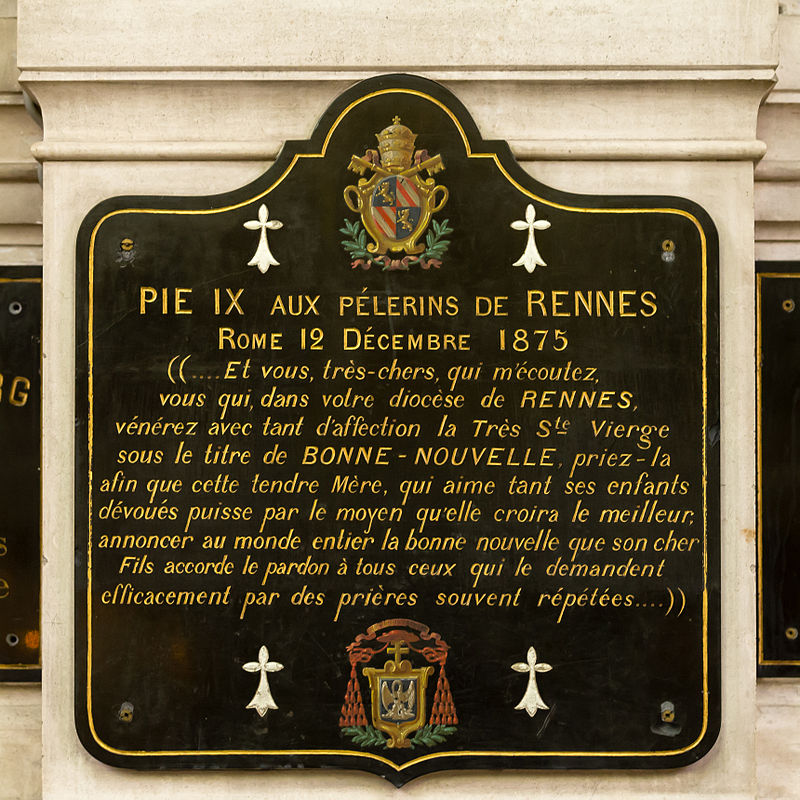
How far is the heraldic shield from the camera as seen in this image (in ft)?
11.5

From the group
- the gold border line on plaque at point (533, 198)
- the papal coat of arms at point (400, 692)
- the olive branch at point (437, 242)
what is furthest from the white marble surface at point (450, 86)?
the olive branch at point (437, 242)

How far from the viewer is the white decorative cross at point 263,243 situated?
3520mm

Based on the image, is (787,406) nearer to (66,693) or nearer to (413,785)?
(413,785)

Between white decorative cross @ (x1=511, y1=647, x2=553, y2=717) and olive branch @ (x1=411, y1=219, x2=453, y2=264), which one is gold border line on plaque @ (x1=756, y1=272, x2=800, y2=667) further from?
olive branch @ (x1=411, y1=219, x2=453, y2=264)

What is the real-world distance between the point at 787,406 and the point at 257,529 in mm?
2443

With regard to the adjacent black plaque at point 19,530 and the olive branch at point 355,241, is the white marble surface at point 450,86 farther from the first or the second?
the olive branch at point 355,241

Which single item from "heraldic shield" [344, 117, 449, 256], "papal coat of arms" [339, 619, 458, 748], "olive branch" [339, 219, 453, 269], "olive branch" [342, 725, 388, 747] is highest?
"heraldic shield" [344, 117, 449, 256]

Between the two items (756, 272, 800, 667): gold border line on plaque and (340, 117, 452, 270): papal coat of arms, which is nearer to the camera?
(340, 117, 452, 270): papal coat of arms

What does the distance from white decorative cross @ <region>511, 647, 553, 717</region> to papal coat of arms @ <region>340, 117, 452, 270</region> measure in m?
1.73

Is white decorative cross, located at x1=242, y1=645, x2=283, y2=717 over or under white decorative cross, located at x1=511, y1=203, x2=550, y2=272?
under

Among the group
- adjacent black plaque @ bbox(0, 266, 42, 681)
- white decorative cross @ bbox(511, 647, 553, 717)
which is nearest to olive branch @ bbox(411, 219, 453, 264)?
white decorative cross @ bbox(511, 647, 553, 717)

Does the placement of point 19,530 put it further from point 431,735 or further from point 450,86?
point 450,86

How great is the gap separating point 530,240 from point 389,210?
614 millimetres

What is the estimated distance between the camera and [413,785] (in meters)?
3.52
